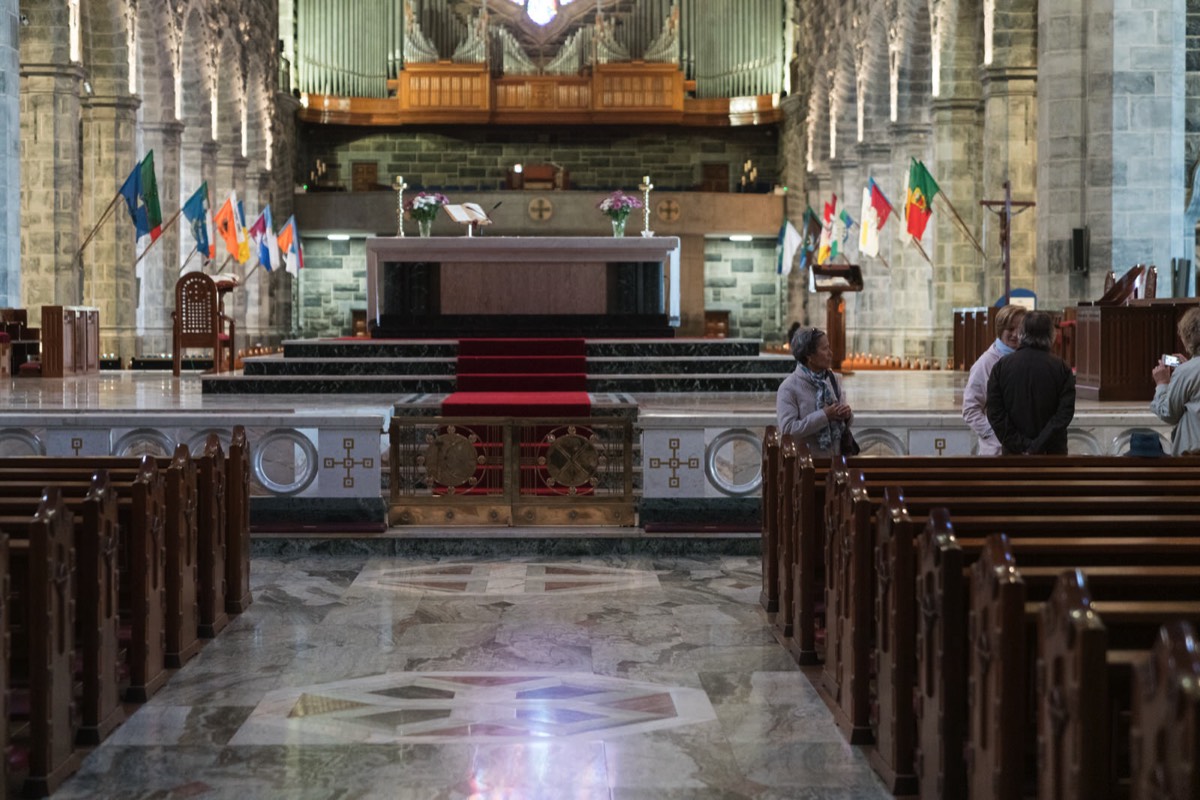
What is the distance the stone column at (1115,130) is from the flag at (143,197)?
11.0 metres

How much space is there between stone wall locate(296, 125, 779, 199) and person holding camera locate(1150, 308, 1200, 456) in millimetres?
28254

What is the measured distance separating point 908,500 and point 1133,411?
5.15 metres

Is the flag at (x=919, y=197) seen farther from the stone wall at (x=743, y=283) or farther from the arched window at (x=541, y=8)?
the arched window at (x=541, y=8)

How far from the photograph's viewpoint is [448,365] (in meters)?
13.5

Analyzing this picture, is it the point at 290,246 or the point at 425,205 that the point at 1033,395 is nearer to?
the point at 425,205

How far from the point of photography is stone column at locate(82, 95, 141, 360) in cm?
2080

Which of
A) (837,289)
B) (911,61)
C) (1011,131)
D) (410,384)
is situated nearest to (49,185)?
(410,384)

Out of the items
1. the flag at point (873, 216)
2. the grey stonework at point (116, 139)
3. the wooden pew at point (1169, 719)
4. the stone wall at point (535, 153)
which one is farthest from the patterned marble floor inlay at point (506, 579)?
the stone wall at point (535, 153)

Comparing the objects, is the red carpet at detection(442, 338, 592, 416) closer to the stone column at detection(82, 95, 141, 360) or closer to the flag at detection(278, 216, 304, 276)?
the stone column at detection(82, 95, 141, 360)

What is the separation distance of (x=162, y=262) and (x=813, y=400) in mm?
18240

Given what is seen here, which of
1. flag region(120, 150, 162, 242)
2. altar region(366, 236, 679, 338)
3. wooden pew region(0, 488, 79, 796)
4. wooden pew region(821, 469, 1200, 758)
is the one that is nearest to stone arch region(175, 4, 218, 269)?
flag region(120, 150, 162, 242)

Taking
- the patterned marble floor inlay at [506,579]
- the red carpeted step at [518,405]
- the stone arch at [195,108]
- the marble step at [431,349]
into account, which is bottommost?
the patterned marble floor inlay at [506,579]

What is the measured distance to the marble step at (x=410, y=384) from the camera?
12.7 metres

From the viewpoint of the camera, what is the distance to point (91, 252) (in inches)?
831
